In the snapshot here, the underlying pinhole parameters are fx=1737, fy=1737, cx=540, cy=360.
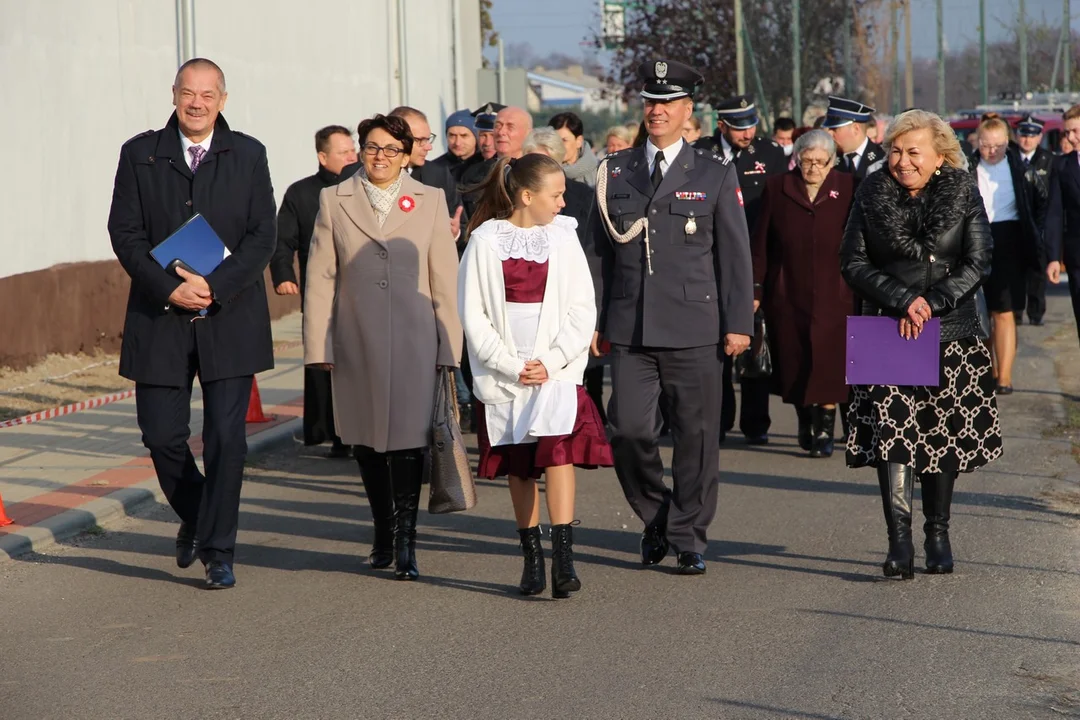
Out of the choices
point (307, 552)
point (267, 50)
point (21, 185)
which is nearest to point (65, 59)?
point (21, 185)

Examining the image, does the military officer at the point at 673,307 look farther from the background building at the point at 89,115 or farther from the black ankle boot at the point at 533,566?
the background building at the point at 89,115

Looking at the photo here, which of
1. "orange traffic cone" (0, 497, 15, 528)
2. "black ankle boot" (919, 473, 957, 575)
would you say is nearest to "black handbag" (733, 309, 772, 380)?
"black ankle boot" (919, 473, 957, 575)

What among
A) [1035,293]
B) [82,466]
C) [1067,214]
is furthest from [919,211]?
[1035,293]

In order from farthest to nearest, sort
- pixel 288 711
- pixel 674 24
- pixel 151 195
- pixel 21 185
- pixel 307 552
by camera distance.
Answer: pixel 674 24 → pixel 21 185 → pixel 307 552 → pixel 151 195 → pixel 288 711

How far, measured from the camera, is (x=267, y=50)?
20.3 metres

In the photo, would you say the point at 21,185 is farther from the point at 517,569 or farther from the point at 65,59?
the point at 517,569

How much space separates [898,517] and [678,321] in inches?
48.7

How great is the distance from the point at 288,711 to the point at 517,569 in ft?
7.54

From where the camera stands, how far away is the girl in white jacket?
6906 millimetres

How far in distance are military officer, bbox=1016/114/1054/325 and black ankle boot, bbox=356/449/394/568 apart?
21.8 ft

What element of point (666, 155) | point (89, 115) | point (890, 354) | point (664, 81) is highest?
point (89, 115)

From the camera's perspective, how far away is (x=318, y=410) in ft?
34.7

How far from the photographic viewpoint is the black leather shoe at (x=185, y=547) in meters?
7.34

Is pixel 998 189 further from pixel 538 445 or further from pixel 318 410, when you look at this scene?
pixel 538 445
